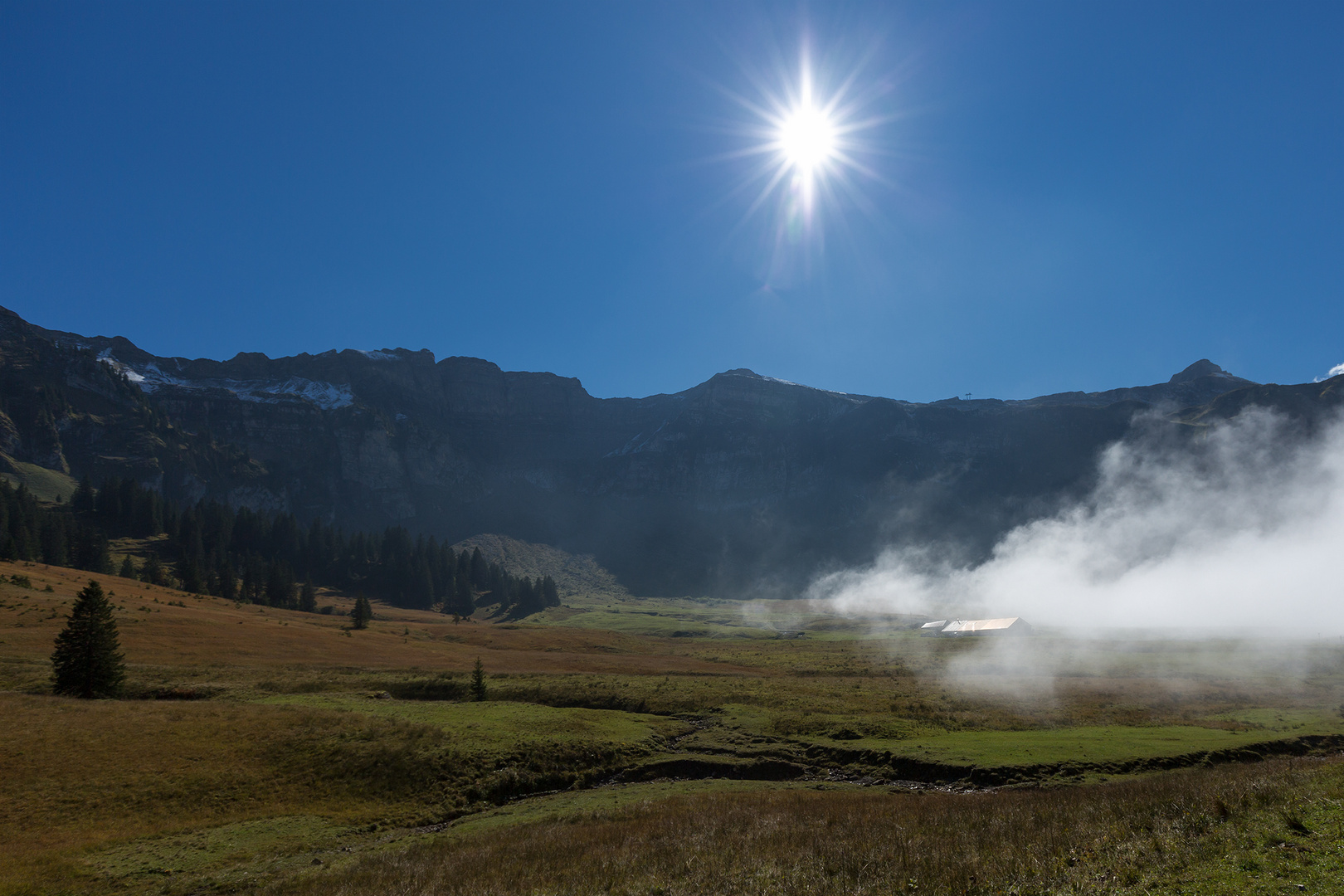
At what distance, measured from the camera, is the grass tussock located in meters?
12.7

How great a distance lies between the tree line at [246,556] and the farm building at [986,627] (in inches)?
3894

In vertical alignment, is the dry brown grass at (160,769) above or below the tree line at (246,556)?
below

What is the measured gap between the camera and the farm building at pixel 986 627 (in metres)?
91.4

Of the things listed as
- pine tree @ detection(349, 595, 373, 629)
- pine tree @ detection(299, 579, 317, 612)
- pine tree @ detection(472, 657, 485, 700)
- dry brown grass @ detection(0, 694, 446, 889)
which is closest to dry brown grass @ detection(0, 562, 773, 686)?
pine tree @ detection(349, 595, 373, 629)

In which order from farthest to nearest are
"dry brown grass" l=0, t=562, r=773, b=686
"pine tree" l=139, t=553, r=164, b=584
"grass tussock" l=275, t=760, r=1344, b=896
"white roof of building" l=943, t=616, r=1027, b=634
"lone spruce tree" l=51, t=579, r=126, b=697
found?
"pine tree" l=139, t=553, r=164, b=584 < "white roof of building" l=943, t=616, r=1027, b=634 < "dry brown grass" l=0, t=562, r=773, b=686 < "lone spruce tree" l=51, t=579, r=126, b=697 < "grass tussock" l=275, t=760, r=1344, b=896

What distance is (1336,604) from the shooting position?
8844cm

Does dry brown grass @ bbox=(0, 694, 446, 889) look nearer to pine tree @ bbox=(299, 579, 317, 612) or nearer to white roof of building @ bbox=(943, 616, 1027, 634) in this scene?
white roof of building @ bbox=(943, 616, 1027, 634)

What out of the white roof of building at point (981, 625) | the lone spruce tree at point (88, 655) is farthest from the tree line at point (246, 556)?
the white roof of building at point (981, 625)

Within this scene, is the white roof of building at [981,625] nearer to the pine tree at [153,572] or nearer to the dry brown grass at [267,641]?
the dry brown grass at [267,641]

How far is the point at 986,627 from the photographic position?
9444 centimetres

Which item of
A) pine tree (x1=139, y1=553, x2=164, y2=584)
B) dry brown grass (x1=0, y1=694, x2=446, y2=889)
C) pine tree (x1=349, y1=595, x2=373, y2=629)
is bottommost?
dry brown grass (x1=0, y1=694, x2=446, y2=889)

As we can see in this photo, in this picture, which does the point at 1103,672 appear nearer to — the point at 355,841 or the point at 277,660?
the point at 355,841

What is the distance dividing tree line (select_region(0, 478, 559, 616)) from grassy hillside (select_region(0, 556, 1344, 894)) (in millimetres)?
62196

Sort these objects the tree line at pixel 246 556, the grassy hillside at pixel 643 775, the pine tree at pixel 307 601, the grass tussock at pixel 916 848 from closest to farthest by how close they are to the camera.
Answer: the grass tussock at pixel 916 848, the grassy hillside at pixel 643 775, the tree line at pixel 246 556, the pine tree at pixel 307 601
